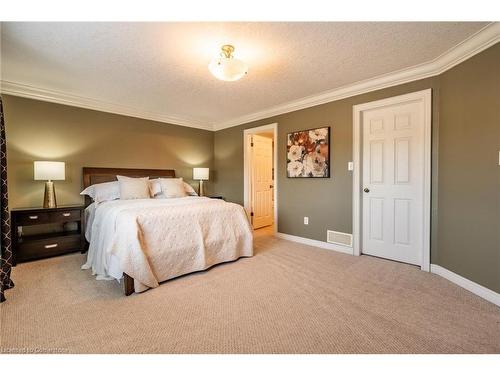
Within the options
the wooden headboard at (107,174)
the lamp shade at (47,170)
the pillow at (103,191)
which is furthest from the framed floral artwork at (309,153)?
the lamp shade at (47,170)

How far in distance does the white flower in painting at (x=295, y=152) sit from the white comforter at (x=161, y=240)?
1.44 metres

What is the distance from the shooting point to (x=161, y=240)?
2352mm

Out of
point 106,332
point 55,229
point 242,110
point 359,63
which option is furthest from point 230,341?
point 242,110

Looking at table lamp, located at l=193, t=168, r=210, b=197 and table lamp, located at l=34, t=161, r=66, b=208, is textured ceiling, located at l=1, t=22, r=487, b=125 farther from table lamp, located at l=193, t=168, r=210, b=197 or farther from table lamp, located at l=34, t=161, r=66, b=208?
table lamp, located at l=193, t=168, r=210, b=197

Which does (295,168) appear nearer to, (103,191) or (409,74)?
(409,74)

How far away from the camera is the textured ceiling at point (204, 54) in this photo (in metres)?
1.90

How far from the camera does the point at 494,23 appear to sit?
186 cm

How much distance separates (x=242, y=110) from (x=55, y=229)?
3458 millimetres

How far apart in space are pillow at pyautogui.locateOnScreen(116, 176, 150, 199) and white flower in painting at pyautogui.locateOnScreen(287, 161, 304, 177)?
2281 mm

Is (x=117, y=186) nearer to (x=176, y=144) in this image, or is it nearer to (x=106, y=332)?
(x=176, y=144)

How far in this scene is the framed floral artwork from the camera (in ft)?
11.4

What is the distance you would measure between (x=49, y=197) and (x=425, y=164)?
4651 millimetres

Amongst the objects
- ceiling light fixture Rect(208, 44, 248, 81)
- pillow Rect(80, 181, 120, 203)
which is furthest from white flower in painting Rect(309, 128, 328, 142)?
pillow Rect(80, 181, 120, 203)

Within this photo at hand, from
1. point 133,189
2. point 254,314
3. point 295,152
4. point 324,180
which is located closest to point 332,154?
point 324,180
